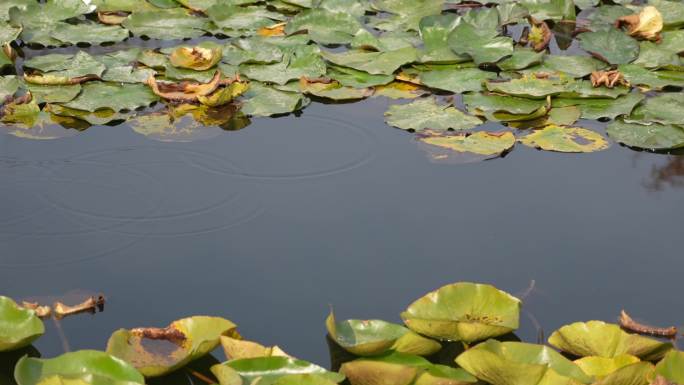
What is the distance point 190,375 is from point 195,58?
65.9 inches

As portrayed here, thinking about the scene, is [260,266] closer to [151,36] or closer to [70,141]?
[70,141]

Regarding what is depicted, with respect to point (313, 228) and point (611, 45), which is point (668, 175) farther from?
point (313, 228)

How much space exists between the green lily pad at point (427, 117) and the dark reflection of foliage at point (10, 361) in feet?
4.78

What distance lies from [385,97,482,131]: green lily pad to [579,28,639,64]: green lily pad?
739mm

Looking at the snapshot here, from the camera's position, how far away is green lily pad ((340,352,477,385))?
73.9 inches

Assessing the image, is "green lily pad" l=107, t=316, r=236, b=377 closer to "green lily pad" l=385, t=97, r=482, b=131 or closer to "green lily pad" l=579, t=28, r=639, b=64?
"green lily pad" l=385, t=97, r=482, b=131

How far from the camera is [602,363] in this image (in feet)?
6.54

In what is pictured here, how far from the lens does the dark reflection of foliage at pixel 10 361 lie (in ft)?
6.59

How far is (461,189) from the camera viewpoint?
2.86m

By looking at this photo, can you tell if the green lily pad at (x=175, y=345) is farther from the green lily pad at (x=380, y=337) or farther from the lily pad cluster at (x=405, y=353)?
the green lily pad at (x=380, y=337)

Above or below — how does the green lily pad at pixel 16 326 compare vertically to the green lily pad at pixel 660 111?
below

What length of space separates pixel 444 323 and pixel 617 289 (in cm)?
55

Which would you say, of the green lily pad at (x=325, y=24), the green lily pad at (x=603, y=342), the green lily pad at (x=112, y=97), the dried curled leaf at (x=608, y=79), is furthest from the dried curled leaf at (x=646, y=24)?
the green lily pad at (x=603, y=342)

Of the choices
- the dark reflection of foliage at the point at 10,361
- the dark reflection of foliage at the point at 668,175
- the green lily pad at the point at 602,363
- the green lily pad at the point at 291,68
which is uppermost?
the green lily pad at the point at 291,68
